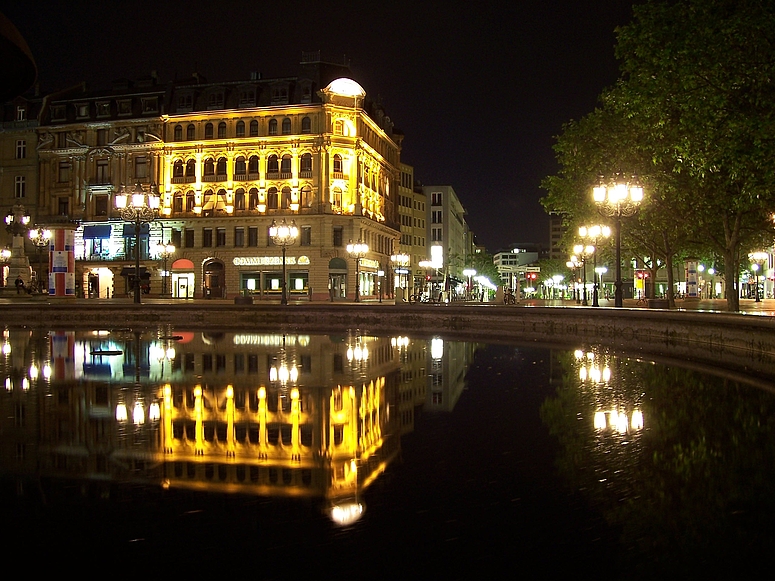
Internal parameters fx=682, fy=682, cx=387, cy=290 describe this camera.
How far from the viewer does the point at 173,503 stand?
556cm

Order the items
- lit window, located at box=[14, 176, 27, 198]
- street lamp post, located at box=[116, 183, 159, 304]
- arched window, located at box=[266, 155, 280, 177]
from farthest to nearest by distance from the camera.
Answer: lit window, located at box=[14, 176, 27, 198] → arched window, located at box=[266, 155, 280, 177] → street lamp post, located at box=[116, 183, 159, 304]

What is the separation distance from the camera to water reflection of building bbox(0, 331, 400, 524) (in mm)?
6484

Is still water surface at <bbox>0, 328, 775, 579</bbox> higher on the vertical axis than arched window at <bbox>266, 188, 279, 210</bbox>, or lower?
lower

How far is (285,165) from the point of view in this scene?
69812 mm

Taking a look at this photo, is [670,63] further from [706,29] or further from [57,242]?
[57,242]

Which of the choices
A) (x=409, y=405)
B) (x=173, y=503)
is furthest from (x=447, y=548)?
(x=409, y=405)

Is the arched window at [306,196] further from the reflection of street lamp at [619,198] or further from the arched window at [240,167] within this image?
the reflection of street lamp at [619,198]

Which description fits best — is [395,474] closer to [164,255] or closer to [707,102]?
[707,102]

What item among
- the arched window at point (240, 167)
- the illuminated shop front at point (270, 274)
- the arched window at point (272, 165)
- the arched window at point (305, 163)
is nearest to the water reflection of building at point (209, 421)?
the illuminated shop front at point (270, 274)

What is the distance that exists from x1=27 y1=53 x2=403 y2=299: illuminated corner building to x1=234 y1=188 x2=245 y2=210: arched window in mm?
131

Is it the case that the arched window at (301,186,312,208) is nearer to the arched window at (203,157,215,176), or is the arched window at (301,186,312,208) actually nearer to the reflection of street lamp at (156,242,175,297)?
the arched window at (203,157,215,176)

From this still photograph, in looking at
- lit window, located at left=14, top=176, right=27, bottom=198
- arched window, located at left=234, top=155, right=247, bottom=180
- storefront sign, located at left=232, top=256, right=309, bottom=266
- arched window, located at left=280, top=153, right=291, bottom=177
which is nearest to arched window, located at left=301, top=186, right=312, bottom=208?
arched window, located at left=280, top=153, right=291, bottom=177

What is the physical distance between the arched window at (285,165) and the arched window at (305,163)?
4.13 ft

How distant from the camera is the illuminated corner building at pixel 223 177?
227 ft
